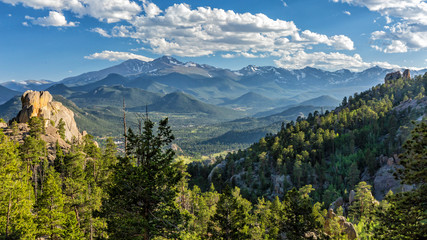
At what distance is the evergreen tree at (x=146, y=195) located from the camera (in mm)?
18094

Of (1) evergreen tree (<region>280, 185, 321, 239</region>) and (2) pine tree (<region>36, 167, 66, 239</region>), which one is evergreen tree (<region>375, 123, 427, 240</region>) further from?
(2) pine tree (<region>36, 167, 66, 239</region>)

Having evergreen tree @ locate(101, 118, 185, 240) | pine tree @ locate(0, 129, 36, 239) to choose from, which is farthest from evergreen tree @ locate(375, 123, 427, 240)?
pine tree @ locate(0, 129, 36, 239)

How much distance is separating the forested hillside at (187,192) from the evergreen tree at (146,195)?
0.07 metres

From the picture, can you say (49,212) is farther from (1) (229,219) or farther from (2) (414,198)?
(2) (414,198)

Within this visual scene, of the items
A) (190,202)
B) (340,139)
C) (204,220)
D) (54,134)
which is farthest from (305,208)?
(340,139)

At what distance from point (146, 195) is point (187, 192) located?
A: 57569 millimetres

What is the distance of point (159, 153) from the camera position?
63.2 ft

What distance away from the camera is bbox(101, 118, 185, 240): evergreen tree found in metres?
18.1

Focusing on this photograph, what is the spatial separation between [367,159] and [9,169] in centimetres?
11076

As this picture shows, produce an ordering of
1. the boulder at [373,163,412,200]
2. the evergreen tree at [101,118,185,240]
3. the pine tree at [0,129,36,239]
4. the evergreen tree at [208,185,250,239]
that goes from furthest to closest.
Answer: the boulder at [373,163,412,200] → the evergreen tree at [208,185,250,239] → the pine tree at [0,129,36,239] → the evergreen tree at [101,118,185,240]

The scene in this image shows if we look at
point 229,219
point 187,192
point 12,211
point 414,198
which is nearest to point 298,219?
point 229,219

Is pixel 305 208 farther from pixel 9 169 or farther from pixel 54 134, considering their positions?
pixel 54 134

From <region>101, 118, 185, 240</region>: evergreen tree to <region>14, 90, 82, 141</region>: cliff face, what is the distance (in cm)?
7061

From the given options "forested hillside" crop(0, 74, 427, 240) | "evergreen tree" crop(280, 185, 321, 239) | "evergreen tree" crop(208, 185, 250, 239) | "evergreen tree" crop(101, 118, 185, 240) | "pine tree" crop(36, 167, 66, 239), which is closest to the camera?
"forested hillside" crop(0, 74, 427, 240)
